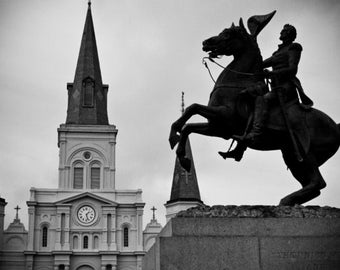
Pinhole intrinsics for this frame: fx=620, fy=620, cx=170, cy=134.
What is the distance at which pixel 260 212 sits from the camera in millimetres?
7379

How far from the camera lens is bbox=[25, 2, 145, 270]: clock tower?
190 ft

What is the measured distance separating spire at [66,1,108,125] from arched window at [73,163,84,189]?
4.89 metres

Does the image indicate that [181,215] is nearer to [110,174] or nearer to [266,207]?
[266,207]

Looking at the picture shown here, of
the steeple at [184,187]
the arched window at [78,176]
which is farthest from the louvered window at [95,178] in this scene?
the steeple at [184,187]

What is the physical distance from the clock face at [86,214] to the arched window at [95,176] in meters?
2.47

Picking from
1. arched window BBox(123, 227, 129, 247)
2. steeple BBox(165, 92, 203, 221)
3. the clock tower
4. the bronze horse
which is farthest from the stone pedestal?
arched window BBox(123, 227, 129, 247)

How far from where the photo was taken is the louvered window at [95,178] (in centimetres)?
6138

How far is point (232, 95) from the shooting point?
8.02 m

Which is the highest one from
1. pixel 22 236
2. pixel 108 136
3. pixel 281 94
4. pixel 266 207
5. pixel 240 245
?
pixel 108 136

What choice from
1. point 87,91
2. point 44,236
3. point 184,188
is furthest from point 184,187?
point 87,91

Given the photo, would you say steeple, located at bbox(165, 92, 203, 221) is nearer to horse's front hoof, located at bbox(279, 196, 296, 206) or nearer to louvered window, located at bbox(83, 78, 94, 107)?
louvered window, located at bbox(83, 78, 94, 107)

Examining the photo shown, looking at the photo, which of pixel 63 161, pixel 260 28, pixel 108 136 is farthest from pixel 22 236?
pixel 260 28

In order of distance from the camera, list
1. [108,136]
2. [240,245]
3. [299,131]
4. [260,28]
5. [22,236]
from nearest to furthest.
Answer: [240,245] < [299,131] < [260,28] < [22,236] < [108,136]

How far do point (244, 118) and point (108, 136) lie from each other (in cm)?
5604
